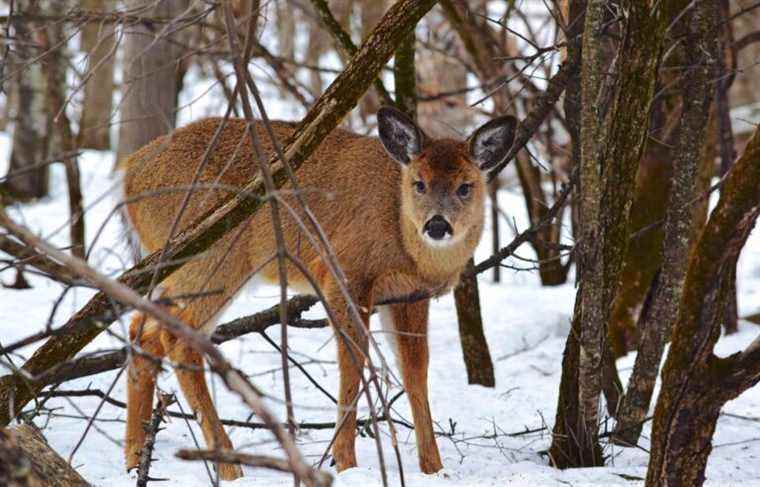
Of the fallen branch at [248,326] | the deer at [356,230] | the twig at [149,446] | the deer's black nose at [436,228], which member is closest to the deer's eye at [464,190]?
the deer at [356,230]

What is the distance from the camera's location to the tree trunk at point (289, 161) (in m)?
4.07

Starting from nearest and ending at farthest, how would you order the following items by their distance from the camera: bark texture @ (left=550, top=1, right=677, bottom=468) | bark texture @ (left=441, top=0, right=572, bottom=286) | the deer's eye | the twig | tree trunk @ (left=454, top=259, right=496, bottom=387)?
the twig
bark texture @ (left=550, top=1, right=677, bottom=468)
the deer's eye
tree trunk @ (left=454, top=259, right=496, bottom=387)
bark texture @ (left=441, top=0, right=572, bottom=286)

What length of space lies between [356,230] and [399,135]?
2.07ft

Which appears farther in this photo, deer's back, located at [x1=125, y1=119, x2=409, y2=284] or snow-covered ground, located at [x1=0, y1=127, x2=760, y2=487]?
deer's back, located at [x1=125, y1=119, x2=409, y2=284]

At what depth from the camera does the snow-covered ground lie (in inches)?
192

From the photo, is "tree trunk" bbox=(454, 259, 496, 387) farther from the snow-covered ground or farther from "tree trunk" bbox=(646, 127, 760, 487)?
"tree trunk" bbox=(646, 127, 760, 487)

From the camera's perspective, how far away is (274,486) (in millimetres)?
4480

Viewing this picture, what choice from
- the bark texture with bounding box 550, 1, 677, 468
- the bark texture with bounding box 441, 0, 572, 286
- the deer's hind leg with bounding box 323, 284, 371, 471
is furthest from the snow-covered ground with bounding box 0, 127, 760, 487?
the bark texture with bounding box 550, 1, 677, 468

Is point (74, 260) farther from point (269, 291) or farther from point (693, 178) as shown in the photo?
point (269, 291)

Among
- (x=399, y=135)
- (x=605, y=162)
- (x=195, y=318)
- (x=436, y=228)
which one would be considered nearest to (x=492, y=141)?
(x=399, y=135)

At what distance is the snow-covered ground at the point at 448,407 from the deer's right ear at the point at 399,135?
54.4 inches

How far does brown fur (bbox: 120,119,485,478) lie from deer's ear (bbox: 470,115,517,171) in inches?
3.0

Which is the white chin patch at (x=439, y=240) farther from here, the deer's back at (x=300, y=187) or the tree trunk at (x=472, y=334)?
the tree trunk at (x=472, y=334)

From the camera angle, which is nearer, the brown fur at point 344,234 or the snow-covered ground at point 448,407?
the snow-covered ground at point 448,407
